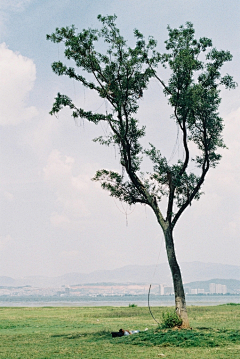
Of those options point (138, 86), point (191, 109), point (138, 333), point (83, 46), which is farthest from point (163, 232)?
point (83, 46)

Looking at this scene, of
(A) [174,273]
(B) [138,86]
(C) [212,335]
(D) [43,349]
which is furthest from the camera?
(B) [138,86]

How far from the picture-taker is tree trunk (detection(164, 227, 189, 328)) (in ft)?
51.0

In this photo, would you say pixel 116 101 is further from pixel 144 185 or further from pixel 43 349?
pixel 43 349

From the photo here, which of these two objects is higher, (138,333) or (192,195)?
(192,195)

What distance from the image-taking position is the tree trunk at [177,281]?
51.0 ft

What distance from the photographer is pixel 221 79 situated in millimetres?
17656

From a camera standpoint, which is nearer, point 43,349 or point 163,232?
point 43,349

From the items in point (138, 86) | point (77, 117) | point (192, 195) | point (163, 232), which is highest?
point (138, 86)

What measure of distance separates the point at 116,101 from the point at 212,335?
32.4ft

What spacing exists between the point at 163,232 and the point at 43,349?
6.73 metres

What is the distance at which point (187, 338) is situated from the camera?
1310 centimetres

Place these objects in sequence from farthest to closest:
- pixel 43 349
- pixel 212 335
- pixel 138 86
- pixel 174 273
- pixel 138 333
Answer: pixel 138 86 → pixel 174 273 → pixel 138 333 → pixel 212 335 → pixel 43 349

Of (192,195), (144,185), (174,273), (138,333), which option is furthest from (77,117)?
(138,333)

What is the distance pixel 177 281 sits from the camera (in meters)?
16.0
